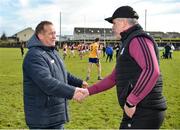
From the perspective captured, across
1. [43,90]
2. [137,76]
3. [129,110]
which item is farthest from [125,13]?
[43,90]

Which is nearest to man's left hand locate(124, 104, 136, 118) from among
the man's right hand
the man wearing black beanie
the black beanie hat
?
the man wearing black beanie

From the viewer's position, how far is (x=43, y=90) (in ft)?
17.3

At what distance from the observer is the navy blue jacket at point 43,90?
17.2 ft

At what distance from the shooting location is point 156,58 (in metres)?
4.79

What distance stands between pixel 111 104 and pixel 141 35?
805 cm

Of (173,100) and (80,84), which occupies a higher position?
(80,84)

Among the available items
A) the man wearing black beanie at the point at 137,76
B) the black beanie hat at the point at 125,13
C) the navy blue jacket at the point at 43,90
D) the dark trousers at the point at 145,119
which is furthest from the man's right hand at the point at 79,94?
the black beanie hat at the point at 125,13

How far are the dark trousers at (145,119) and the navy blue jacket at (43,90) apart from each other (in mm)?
904

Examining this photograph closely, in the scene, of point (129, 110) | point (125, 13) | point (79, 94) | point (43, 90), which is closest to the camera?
point (129, 110)

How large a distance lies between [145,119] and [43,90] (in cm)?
129

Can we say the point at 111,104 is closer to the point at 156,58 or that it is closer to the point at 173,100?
the point at 173,100

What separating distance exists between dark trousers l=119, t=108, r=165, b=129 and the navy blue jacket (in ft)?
2.97

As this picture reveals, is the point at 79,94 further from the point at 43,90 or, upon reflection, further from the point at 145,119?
the point at 145,119

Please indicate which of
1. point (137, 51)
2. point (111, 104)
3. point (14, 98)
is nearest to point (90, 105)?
point (111, 104)
